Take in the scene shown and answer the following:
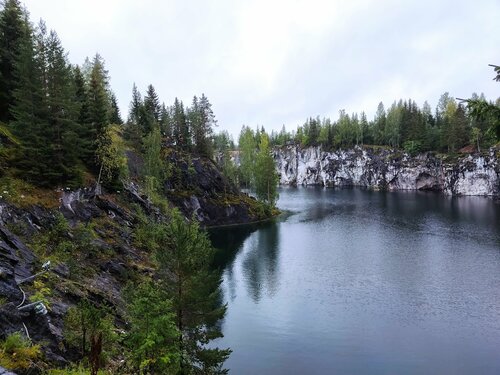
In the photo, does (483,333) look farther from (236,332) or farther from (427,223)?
(427,223)

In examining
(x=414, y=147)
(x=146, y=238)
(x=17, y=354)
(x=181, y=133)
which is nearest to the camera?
(x=17, y=354)

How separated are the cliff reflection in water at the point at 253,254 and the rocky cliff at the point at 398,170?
283 feet

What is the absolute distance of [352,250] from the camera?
60031mm

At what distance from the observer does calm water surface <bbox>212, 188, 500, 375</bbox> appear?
95.0ft

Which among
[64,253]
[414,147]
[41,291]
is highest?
[414,147]

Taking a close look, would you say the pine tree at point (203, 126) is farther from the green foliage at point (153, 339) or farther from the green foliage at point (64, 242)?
the green foliage at point (153, 339)

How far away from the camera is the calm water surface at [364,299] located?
29.0 metres

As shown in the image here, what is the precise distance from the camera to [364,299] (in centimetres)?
4006

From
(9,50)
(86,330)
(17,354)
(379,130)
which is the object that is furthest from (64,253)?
(379,130)

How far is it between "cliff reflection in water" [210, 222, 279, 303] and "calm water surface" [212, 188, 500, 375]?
0.20 metres

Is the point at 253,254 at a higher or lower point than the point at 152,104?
lower

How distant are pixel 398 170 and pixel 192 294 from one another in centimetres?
15389

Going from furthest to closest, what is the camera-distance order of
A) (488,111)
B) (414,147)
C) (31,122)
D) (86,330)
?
(414,147) < (31,122) < (86,330) < (488,111)

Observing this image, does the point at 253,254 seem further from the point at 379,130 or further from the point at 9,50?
the point at 379,130
